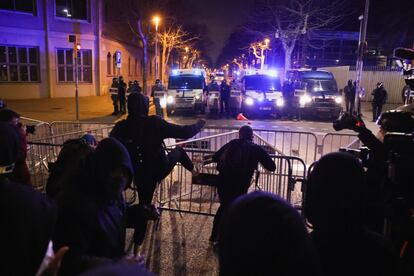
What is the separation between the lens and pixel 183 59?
82125 millimetres

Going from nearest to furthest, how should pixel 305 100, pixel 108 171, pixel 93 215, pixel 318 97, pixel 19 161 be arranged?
pixel 93 215, pixel 108 171, pixel 19 161, pixel 318 97, pixel 305 100

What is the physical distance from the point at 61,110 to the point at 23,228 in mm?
21962

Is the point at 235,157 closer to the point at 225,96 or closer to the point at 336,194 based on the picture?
the point at 336,194

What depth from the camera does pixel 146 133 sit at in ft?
15.1

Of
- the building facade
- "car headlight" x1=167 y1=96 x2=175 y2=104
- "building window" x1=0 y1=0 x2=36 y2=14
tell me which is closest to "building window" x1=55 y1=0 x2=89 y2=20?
the building facade

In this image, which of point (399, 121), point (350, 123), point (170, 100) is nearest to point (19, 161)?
point (350, 123)

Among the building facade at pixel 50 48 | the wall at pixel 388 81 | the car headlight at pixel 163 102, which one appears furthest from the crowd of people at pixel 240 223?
the wall at pixel 388 81

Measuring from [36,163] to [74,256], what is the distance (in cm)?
668

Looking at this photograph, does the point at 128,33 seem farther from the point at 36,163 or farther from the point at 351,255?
the point at 351,255

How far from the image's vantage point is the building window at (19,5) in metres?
27.2

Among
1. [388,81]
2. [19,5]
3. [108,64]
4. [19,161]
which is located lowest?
[19,161]

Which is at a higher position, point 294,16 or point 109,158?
point 294,16

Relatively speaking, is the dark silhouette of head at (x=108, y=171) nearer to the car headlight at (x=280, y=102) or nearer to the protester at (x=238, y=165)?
the protester at (x=238, y=165)

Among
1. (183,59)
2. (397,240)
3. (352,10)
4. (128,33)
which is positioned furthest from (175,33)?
(397,240)
